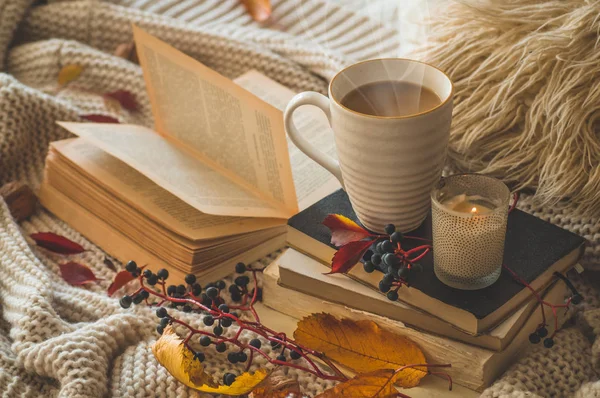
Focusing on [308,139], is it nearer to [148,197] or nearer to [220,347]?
[148,197]

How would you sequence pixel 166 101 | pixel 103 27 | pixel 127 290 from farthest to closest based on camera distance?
pixel 103 27 < pixel 166 101 < pixel 127 290

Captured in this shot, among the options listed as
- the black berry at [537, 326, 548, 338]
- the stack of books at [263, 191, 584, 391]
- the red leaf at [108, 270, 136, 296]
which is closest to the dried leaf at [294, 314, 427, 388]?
the stack of books at [263, 191, 584, 391]

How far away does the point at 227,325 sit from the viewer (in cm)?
65

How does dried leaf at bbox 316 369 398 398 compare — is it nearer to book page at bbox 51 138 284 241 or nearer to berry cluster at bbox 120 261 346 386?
berry cluster at bbox 120 261 346 386

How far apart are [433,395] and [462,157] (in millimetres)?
293

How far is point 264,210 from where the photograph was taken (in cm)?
Result: 79

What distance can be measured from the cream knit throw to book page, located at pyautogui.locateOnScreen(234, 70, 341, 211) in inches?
1.8

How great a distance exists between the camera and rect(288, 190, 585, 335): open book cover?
0.58m

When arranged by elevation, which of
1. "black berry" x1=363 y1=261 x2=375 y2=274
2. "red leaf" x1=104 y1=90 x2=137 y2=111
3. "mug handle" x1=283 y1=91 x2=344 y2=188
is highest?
"mug handle" x1=283 y1=91 x2=344 y2=188

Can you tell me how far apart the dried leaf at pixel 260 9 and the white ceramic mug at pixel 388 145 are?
0.53 metres

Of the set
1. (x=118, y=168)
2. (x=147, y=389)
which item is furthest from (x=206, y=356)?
(x=118, y=168)

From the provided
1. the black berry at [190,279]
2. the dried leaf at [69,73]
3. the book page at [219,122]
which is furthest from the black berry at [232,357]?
the dried leaf at [69,73]

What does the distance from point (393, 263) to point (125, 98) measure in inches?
24.2

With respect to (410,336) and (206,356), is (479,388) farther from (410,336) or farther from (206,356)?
(206,356)
